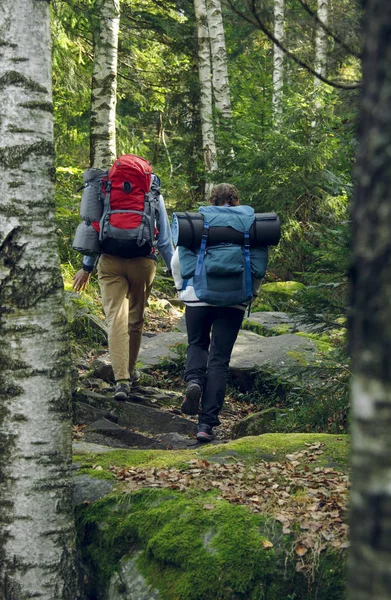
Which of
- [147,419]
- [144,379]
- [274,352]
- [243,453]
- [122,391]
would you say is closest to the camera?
[243,453]

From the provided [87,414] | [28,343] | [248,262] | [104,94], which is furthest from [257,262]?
[104,94]

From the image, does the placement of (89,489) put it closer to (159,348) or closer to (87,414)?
(87,414)

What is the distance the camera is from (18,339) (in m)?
4.34

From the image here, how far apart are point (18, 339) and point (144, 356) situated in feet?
18.9

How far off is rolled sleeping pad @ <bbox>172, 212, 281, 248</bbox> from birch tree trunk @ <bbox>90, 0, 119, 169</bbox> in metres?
7.21

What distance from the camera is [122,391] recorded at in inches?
313

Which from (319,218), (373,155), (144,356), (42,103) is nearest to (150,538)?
(42,103)

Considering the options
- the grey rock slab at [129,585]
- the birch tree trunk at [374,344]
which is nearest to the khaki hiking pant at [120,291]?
the grey rock slab at [129,585]

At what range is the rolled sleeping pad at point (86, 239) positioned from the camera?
7.38 metres

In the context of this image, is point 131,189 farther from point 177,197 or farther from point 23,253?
point 177,197

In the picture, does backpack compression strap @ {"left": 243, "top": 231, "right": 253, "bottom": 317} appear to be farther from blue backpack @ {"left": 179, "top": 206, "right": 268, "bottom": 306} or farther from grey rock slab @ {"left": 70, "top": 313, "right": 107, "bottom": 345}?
grey rock slab @ {"left": 70, "top": 313, "right": 107, "bottom": 345}

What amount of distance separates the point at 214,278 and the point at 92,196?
1.60 metres

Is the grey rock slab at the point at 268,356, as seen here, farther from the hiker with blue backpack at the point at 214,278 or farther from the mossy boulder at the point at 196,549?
the mossy boulder at the point at 196,549

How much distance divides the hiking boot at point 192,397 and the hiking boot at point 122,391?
1.33 m
